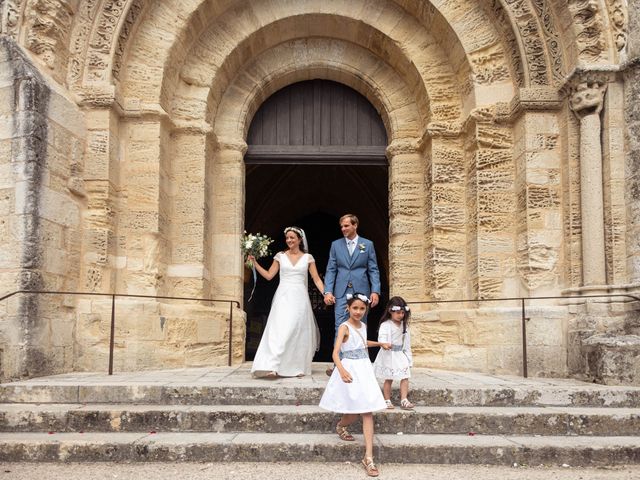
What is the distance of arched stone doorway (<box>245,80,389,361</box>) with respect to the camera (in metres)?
8.77

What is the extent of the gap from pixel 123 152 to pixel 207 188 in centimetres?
117

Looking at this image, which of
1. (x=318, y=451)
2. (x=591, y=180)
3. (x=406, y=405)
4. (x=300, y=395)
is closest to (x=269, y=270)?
(x=300, y=395)

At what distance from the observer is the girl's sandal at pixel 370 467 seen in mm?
3928

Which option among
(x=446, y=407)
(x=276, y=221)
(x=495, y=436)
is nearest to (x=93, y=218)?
(x=446, y=407)

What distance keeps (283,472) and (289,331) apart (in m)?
2.18

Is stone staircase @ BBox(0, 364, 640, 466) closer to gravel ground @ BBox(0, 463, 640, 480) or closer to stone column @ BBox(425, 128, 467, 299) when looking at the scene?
gravel ground @ BBox(0, 463, 640, 480)

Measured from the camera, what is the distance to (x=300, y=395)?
519 centimetres

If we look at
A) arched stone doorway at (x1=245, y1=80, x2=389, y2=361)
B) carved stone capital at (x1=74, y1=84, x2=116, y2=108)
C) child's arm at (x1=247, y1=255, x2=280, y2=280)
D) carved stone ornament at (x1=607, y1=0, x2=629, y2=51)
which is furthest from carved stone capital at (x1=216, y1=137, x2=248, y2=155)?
carved stone ornament at (x1=607, y1=0, x2=629, y2=51)

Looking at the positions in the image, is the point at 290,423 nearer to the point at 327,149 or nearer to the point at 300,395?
the point at 300,395

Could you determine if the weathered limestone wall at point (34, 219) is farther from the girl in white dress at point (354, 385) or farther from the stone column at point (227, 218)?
the girl in white dress at point (354, 385)

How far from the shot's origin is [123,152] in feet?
24.5

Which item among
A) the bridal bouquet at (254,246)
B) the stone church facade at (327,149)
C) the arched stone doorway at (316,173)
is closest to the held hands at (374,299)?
the bridal bouquet at (254,246)

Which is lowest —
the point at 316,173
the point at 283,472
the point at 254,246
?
the point at 283,472

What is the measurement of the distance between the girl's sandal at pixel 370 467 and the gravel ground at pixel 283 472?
0.05m
